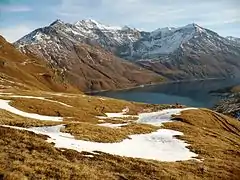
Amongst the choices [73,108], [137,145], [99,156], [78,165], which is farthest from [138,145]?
[73,108]

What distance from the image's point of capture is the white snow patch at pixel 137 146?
1449 inches

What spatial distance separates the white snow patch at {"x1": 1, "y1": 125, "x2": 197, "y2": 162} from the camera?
3681 centimetres

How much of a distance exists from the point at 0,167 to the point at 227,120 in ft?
272

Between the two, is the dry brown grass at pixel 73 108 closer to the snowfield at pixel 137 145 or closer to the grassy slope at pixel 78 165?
the snowfield at pixel 137 145

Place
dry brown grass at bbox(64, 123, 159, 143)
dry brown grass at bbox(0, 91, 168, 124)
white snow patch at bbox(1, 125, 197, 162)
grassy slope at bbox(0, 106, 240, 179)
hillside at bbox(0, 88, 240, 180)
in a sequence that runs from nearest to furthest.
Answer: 1. grassy slope at bbox(0, 106, 240, 179)
2. hillside at bbox(0, 88, 240, 180)
3. white snow patch at bbox(1, 125, 197, 162)
4. dry brown grass at bbox(64, 123, 159, 143)
5. dry brown grass at bbox(0, 91, 168, 124)

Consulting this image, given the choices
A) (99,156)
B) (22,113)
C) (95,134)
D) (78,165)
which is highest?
(22,113)

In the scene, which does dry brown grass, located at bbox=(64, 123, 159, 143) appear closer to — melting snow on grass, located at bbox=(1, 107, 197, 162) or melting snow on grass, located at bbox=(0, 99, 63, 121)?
melting snow on grass, located at bbox=(1, 107, 197, 162)

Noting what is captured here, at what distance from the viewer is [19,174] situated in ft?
83.6

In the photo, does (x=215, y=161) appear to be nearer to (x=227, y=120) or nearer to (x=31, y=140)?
(x=31, y=140)

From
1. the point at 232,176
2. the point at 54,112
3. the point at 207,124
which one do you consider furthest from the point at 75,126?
the point at 207,124

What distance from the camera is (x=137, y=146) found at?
4378 centimetres

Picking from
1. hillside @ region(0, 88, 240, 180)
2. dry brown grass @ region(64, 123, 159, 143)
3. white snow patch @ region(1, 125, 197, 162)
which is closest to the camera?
hillside @ region(0, 88, 240, 180)

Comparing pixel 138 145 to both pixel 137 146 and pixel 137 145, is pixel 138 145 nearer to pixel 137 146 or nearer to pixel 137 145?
pixel 137 145

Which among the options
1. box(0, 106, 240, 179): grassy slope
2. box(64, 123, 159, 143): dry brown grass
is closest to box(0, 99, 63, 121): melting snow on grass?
box(64, 123, 159, 143): dry brown grass
